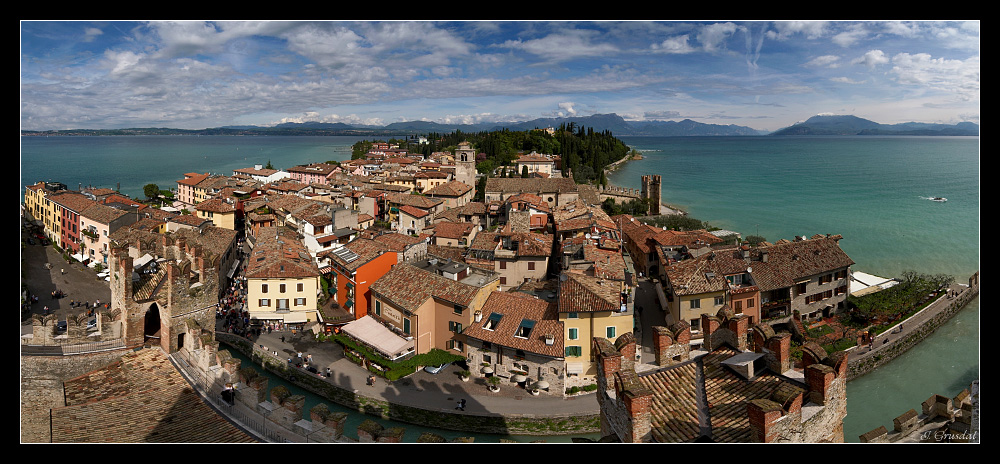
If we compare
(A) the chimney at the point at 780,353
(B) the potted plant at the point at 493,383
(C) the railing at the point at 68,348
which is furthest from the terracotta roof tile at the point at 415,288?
(A) the chimney at the point at 780,353

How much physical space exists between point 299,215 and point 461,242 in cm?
790

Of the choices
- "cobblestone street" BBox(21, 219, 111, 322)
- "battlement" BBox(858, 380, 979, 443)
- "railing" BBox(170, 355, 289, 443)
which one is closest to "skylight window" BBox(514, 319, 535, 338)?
"battlement" BBox(858, 380, 979, 443)

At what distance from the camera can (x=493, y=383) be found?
1357cm

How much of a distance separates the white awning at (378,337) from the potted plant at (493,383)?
2296 mm

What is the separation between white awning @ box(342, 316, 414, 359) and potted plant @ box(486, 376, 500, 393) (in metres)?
2.30

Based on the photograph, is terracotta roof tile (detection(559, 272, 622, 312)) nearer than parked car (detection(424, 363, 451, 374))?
Yes

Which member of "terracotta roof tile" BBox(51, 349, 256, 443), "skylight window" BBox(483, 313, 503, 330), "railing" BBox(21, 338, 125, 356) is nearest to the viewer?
"terracotta roof tile" BBox(51, 349, 256, 443)

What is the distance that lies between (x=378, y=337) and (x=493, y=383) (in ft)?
11.1

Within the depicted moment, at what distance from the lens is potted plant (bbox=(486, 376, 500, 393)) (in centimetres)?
1339

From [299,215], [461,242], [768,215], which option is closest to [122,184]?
[299,215]

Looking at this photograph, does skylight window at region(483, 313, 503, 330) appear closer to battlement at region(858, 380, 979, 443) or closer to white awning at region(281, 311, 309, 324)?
white awning at region(281, 311, 309, 324)

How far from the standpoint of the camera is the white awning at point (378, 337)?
14.3 meters

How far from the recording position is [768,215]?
45406mm

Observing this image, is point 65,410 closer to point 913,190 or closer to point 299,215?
point 299,215
